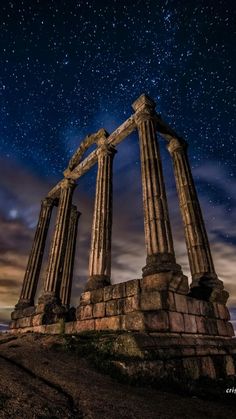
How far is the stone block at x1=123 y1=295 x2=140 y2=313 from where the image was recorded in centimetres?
648

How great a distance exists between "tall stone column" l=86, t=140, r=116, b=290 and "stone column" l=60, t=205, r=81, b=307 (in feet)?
22.5

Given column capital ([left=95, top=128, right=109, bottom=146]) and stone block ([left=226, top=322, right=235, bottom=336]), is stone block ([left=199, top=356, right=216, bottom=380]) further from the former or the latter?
column capital ([left=95, top=128, right=109, bottom=146])

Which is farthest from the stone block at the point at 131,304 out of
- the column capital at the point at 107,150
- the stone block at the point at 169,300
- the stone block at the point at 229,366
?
the column capital at the point at 107,150

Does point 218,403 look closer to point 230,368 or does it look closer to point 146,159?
point 230,368

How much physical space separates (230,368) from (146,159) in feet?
22.4

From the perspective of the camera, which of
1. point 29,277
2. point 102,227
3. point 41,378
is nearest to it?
point 41,378

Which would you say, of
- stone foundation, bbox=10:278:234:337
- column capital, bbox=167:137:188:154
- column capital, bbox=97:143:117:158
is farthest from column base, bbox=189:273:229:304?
column capital, bbox=97:143:117:158

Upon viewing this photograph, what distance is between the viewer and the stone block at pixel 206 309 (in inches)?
296

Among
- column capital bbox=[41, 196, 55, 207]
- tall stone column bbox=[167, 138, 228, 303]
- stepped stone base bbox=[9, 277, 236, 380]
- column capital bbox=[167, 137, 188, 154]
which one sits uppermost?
column capital bbox=[41, 196, 55, 207]

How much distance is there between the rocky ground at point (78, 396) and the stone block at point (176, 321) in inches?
77.2

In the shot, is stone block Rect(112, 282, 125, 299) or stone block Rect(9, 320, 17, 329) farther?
stone block Rect(9, 320, 17, 329)

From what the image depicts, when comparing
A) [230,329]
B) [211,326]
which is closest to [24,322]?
[211,326]

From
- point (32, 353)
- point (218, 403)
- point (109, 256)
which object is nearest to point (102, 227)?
point (109, 256)

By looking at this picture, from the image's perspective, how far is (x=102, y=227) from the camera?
10.2 meters
